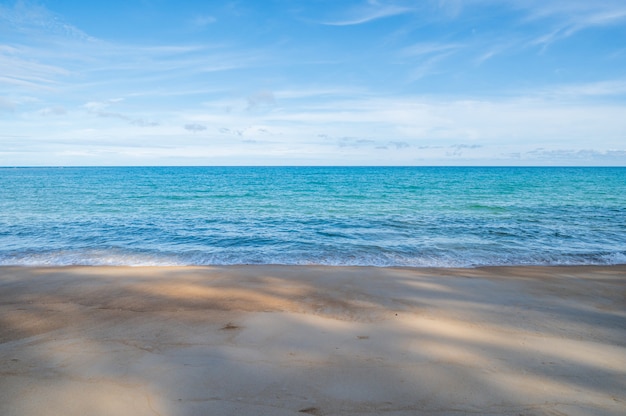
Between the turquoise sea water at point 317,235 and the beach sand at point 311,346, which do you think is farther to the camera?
the turquoise sea water at point 317,235

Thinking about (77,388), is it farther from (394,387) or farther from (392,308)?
(392,308)

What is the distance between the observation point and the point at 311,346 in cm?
499

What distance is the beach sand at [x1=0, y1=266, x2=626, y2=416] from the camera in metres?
3.78

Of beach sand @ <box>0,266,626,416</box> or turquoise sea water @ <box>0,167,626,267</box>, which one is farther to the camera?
turquoise sea water @ <box>0,167,626,267</box>

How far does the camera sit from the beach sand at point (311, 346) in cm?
378

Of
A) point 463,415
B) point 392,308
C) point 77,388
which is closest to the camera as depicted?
point 463,415

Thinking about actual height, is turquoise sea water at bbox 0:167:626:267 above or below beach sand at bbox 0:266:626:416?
below

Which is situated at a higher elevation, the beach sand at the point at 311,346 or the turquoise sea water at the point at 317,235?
the beach sand at the point at 311,346

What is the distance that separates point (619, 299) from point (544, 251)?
5.41m

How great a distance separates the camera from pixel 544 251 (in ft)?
41.3

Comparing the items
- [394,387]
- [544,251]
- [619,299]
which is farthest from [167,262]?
[544,251]

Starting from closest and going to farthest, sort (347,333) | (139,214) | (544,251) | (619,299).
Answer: (347,333)
(619,299)
(544,251)
(139,214)

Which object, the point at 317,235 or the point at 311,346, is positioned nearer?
the point at 311,346

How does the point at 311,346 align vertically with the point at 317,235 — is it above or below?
above
